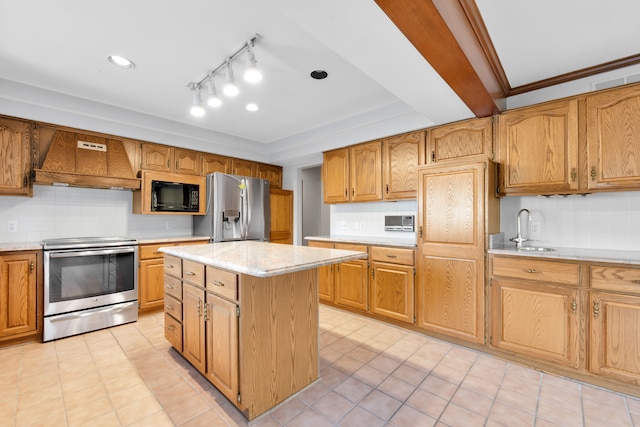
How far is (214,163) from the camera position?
4.32m

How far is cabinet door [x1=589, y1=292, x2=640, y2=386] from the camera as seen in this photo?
1.87 metres

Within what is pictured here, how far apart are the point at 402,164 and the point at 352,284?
1536 mm

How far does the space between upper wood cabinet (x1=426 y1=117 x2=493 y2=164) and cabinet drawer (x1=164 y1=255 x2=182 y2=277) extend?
2633 millimetres

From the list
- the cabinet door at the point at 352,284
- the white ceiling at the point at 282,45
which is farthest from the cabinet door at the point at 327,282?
the white ceiling at the point at 282,45

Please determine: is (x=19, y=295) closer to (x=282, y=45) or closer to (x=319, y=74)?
(x=282, y=45)

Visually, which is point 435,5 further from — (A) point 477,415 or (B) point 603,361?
(B) point 603,361

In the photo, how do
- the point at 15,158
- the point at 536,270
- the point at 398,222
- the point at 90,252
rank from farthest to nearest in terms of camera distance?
the point at 398,222 → the point at 90,252 → the point at 15,158 → the point at 536,270

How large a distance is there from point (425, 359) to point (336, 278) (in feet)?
4.79

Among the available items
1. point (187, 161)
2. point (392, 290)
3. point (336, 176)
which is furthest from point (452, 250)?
point (187, 161)

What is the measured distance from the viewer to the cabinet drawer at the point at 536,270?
2086 millimetres

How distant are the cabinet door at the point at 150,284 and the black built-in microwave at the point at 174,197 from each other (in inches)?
27.8

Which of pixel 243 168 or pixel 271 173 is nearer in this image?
pixel 243 168

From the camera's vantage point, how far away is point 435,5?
1340 mm

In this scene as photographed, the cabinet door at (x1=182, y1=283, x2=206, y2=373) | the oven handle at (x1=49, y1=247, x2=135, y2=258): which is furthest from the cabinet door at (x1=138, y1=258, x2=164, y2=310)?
the cabinet door at (x1=182, y1=283, x2=206, y2=373)
